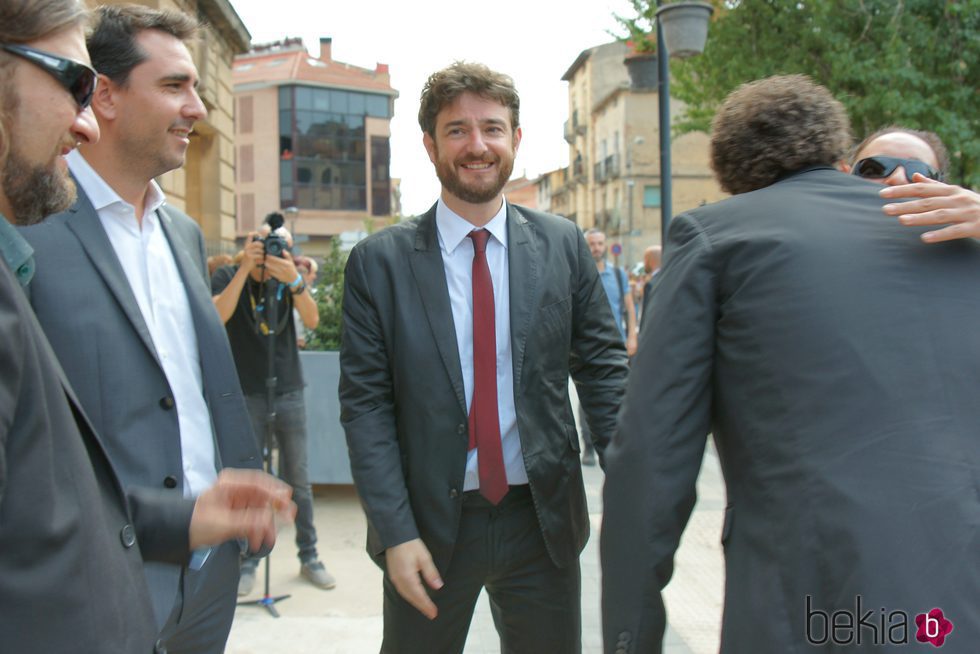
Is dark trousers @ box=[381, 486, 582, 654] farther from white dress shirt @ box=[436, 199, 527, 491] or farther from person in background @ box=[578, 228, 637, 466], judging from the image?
person in background @ box=[578, 228, 637, 466]

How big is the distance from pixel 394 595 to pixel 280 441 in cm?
267

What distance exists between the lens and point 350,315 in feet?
8.36

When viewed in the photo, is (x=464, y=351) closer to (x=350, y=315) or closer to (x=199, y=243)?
(x=350, y=315)

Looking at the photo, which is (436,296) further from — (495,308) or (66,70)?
(66,70)

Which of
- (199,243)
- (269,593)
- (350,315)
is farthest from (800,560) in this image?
(269,593)

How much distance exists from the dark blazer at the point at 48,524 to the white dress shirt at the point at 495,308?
1.25m

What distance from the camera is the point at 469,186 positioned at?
2.57 metres


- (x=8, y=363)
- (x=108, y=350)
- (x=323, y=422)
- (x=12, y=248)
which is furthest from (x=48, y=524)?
(x=323, y=422)

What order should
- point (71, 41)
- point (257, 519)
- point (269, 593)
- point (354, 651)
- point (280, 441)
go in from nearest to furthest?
1. point (71, 41)
2. point (257, 519)
3. point (354, 651)
4. point (269, 593)
5. point (280, 441)

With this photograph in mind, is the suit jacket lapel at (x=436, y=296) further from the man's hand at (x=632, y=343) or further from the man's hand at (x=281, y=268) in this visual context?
the man's hand at (x=632, y=343)

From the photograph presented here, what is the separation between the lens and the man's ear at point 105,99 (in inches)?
87.7

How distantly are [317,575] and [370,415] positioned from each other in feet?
9.03

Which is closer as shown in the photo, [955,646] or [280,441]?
[955,646]

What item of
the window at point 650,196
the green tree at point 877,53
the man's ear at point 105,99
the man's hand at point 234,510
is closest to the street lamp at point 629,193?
the window at point 650,196
